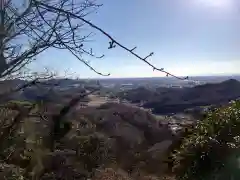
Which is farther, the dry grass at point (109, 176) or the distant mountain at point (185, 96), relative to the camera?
the distant mountain at point (185, 96)

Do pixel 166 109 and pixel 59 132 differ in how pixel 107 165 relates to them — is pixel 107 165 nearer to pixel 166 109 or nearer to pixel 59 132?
pixel 59 132

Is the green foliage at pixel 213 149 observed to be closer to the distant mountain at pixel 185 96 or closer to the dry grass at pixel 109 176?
the dry grass at pixel 109 176

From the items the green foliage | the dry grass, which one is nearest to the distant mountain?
the dry grass

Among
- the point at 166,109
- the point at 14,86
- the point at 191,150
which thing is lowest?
the point at 166,109

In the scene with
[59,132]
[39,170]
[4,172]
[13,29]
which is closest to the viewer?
[13,29]

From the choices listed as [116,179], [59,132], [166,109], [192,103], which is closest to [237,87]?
[192,103]

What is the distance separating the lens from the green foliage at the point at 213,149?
373 centimetres

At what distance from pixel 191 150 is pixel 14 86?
2.05m

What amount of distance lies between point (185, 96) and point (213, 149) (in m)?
27.6

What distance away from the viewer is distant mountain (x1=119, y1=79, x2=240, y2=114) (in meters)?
27.0

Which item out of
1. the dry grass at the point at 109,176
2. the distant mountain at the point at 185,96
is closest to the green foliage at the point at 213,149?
the dry grass at the point at 109,176

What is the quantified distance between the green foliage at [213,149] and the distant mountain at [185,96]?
69.7 feet

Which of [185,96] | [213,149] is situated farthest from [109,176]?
[185,96]

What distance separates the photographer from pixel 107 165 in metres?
10.8
